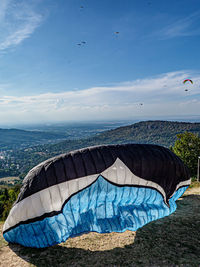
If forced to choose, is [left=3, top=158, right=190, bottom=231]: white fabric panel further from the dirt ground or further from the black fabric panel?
the dirt ground

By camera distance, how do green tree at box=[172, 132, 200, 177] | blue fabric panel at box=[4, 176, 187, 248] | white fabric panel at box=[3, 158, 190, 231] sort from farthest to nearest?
1. green tree at box=[172, 132, 200, 177]
2. blue fabric panel at box=[4, 176, 187, 248]
3. white fabric panel at box=[3, 158, 190, 231]

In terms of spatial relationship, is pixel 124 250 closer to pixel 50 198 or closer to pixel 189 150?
pixel 50 198

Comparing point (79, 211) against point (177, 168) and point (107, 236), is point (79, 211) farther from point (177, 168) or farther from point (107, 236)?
point (177, 168)

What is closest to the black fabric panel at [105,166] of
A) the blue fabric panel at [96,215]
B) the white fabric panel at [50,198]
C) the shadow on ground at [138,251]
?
the white fabric panel at [50,198]

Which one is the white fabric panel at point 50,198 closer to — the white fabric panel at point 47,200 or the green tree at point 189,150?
the white fabric panel at point 47,200

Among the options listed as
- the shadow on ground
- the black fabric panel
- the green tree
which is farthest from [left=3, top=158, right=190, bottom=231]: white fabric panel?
the green tree

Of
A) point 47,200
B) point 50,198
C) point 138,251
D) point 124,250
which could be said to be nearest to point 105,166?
point 50,198
